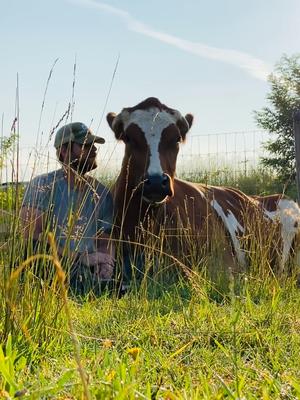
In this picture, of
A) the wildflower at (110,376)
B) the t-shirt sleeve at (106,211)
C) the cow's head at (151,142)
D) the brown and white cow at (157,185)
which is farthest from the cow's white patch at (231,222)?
the wildflower at (110,376)

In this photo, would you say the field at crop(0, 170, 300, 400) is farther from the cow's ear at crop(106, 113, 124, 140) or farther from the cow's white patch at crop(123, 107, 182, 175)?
the cow's ear at crop(106, 113, 124, 140)

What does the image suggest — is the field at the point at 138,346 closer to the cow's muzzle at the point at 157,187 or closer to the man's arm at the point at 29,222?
the man's arm at the point at 29,222

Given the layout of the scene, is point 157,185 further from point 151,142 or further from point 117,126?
point 117,126

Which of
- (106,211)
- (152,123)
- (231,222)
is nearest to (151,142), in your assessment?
(152,123)

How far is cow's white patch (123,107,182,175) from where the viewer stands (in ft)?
18.4

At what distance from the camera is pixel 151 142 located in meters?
5.71

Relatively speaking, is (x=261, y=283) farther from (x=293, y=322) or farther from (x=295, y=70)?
(x=295, y=70)

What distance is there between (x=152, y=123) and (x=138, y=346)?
315cm

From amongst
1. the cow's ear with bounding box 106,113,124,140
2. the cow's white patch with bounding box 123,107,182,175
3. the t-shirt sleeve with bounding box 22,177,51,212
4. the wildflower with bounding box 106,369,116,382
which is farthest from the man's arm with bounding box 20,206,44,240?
the cow's ear with bounding box 106,113,124,140

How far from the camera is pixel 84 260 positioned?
4.89 meters

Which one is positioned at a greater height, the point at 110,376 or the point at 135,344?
the point at 110,376

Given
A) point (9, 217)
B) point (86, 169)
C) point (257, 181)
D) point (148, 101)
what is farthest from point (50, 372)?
point (257, 181)

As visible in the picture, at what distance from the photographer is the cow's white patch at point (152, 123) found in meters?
5.60

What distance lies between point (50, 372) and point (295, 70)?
19.8 metres
